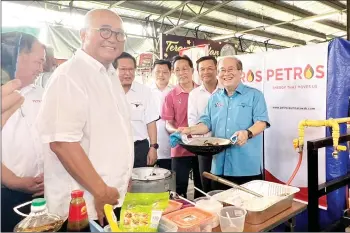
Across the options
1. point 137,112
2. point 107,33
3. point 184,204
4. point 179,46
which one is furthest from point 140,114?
point 179,46

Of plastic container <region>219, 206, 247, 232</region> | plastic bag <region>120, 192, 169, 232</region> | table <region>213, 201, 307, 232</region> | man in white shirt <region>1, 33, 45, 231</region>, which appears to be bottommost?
table <region>213, 201, 307, 232</region>

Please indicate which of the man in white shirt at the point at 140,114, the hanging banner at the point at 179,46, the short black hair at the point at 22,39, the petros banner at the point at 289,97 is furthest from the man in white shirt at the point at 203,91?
the hanging banner at the point at 179,46

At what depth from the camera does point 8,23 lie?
95cm

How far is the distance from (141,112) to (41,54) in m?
1.18

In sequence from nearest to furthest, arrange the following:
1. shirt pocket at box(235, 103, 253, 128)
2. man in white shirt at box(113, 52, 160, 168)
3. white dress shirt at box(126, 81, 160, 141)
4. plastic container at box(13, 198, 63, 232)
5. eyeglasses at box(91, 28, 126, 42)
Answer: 1. plastic container at box(13, 198, 63, 232)
2. eyeglasses at box(91, 28, 126, 42)
3. shirt pocket at box(235, 103, 253, 128)
4. man in white shirt at box(113, 52, 160, 168)
5. white dress shirt at box(126, 81, 160, 141)

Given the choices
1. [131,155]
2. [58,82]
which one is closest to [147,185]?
[131,155]

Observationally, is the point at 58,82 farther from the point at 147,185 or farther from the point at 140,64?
the point at 140,64

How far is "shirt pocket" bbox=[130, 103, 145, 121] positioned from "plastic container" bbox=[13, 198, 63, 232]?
1298 millimetres

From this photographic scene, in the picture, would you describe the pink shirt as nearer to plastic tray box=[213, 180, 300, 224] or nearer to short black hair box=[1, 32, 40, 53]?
plastic tray box=[213, 180, 300, 224]

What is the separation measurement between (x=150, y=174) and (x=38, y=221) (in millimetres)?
667

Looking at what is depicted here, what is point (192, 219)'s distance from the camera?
42.3 inches

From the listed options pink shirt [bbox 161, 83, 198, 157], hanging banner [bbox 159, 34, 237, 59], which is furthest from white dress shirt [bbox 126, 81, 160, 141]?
hanging banner [bbox 159, 34, 237, 59]

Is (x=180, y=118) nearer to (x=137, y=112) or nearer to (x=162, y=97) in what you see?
(x=162, y=97)

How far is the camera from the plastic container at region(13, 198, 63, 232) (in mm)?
825
